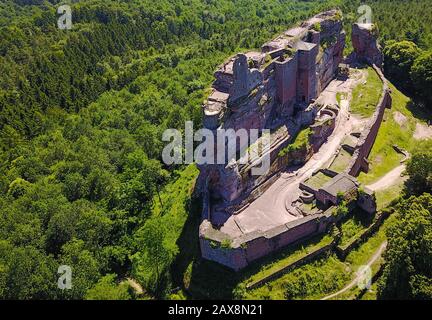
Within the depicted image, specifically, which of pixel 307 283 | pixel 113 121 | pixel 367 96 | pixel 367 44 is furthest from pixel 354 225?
pixel 113 121

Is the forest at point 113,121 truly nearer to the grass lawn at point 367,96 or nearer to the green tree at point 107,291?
the green tree at point 107,291

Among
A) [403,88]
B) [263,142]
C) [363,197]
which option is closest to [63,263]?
[263,142]

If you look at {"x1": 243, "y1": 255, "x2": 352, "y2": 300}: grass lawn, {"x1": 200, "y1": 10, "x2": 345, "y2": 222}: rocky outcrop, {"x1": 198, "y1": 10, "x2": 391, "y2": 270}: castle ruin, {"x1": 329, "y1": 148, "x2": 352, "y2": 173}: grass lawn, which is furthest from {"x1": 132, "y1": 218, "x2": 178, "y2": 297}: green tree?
{"x1": 329, "y1": 148, "x2": 352, "y2": 173}: grass lawn

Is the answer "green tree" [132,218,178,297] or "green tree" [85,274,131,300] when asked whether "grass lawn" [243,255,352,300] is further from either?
"green tree" [85,274,131,300]

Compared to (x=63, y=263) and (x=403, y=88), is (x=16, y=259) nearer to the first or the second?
(x=63, y=263)

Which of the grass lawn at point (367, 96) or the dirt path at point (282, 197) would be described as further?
the grass lawn at point (367, 96)

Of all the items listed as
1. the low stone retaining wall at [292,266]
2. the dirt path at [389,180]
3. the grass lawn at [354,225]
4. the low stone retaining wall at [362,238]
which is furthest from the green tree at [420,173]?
the low stone retaining wall at [292,266]

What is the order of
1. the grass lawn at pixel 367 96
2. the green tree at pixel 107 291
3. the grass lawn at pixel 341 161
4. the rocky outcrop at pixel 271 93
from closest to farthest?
the green tree at pixel 107 291, the rocky outcrop at pixel 271 93, the grass lawn at pixel 341 161, the grass lawn at pixel 367 96
